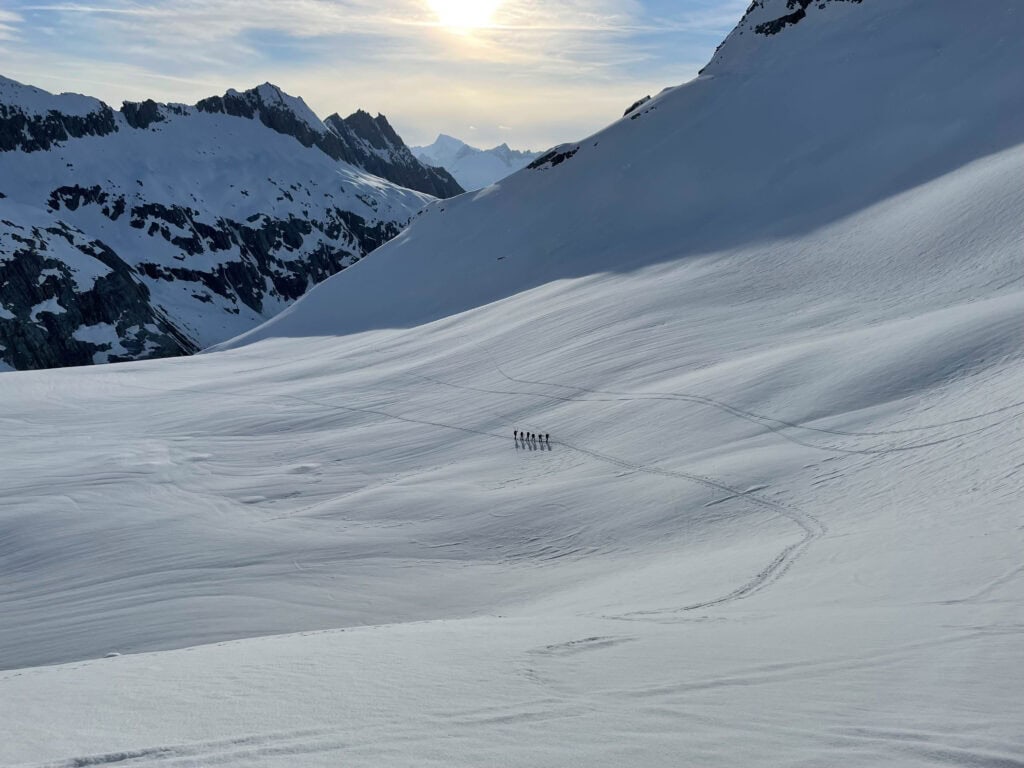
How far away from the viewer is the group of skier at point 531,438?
31.9 metres

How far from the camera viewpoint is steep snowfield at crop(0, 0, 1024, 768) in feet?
27.9

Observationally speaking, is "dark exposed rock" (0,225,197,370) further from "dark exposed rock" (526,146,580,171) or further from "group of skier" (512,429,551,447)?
"group of skier" (512,429,551,447)

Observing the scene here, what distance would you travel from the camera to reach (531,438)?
3191 cm

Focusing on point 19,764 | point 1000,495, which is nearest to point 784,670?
point 19,764

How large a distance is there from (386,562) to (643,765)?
16.8 metres

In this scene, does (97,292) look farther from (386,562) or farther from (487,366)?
(386,562)

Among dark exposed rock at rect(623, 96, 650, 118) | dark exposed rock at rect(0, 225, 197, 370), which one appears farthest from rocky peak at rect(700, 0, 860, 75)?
dark exposed rock at rect(0, 225, 197, 370)

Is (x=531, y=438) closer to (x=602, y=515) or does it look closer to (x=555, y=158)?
(x=602, y=515)

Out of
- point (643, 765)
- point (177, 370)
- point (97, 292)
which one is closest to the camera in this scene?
point (643, 765)

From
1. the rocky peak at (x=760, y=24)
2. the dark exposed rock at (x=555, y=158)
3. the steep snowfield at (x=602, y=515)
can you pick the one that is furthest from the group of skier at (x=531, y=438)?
the rocky peak at (x=760, y=24)

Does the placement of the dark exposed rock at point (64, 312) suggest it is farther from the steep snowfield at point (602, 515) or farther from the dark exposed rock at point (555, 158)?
the steep snowfield at point (602, 515)

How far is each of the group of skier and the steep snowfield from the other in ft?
1.96

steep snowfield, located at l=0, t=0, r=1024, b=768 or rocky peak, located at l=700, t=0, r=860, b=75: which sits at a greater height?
rocky peak, located at l=700, t=0, r=860, b=75

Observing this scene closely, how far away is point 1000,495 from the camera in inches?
679
